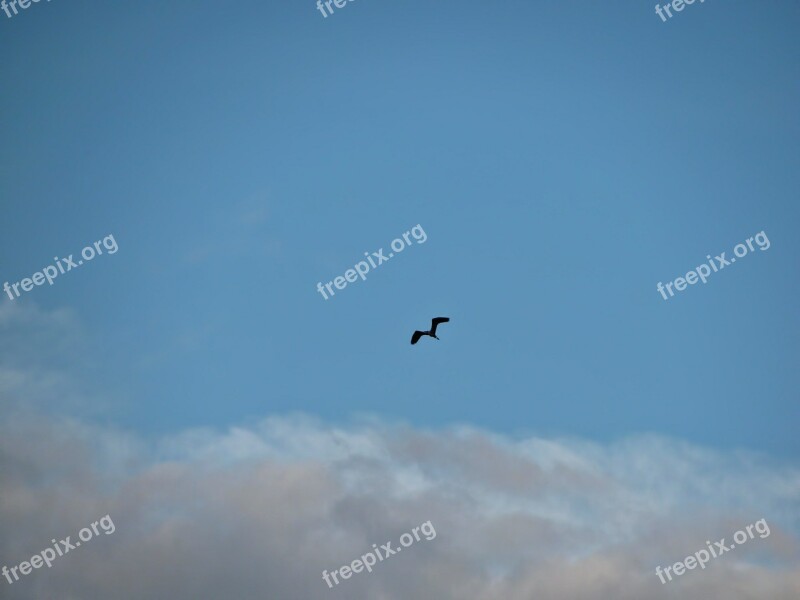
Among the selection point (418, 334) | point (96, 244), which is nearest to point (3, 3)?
point (96, 244)

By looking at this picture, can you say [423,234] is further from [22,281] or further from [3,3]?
[3,3]

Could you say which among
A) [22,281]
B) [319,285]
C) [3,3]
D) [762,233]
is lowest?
[762,233]

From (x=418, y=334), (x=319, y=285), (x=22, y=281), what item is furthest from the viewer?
(x=22, y=281)

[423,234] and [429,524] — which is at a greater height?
[423,234]

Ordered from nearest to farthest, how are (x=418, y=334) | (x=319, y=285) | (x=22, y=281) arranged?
(x=418, y=334), (x=319, y=285), (x=22, y=281)

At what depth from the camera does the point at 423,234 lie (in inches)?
4018

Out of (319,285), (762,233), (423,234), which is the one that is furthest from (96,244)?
(762,233)

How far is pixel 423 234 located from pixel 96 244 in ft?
119

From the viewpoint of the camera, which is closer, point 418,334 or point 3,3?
point 418,334

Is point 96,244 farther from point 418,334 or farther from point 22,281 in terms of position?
point 418,334

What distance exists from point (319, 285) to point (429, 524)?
31169 mm

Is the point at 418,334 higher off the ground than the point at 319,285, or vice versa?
the point at 319,285

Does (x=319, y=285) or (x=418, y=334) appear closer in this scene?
(x=418, y=334)

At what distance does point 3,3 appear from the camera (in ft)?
368
